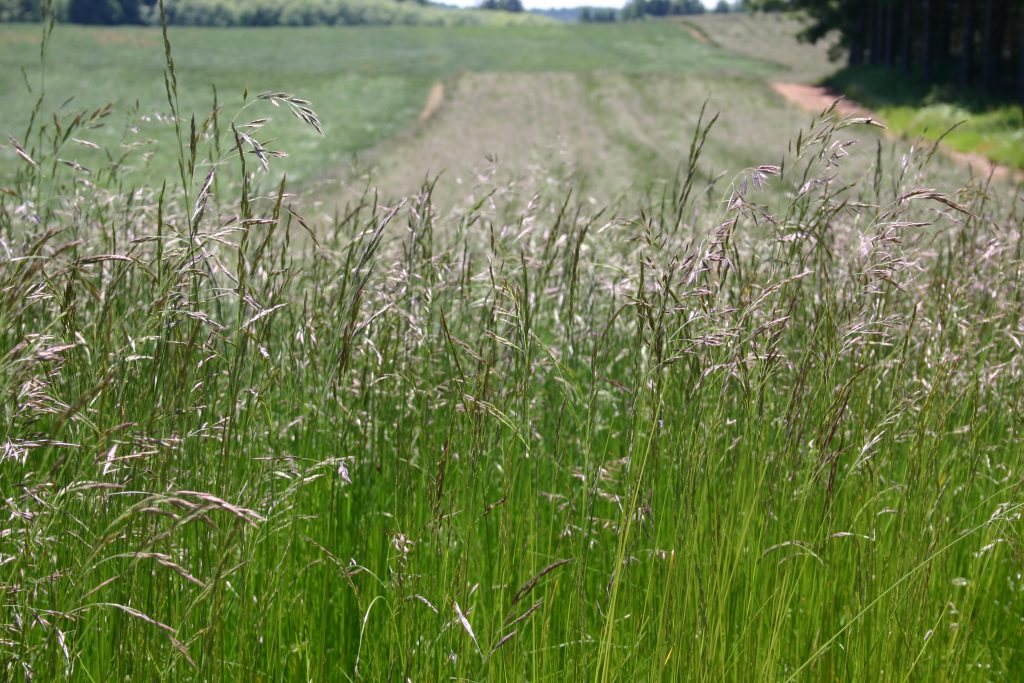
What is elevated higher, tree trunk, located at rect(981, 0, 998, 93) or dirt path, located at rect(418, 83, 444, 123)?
tree trunk, located at rect(981, 0, 998, 93)

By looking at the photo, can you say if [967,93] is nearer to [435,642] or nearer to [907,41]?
[907,41]

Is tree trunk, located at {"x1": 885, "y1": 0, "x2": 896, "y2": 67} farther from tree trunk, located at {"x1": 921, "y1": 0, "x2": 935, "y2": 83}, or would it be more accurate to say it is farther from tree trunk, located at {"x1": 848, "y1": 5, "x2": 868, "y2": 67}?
tree trunk, located at {"x1": 921, "y1": 0, "x2": 935, "y2": 83}

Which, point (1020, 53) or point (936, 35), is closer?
point (1020, 53)

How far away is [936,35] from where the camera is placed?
31438mm

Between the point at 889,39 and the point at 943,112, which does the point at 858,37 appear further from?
the point at 943,112

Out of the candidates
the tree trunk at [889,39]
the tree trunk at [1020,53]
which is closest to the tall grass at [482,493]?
the tree trunk at [1020,53]

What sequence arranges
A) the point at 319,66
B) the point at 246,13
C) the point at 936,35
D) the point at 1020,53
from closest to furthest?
the point at 1020,53 < the point at 936,35 < the point at 319,66 < the point at 246,13

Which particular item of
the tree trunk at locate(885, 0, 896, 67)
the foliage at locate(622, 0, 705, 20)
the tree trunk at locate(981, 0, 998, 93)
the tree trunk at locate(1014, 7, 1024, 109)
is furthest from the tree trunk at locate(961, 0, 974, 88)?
the foliage at locate(622, 0, 705, 20)

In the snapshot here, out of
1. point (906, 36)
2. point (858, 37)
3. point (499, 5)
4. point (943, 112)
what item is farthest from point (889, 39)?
point (499, 5)

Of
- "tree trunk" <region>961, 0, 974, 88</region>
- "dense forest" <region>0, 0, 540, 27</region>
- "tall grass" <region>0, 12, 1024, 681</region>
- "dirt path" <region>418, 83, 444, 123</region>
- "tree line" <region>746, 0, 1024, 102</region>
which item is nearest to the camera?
"tall grass" <region>0, 12, 1024, 681</region>

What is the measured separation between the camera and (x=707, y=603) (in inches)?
68.0

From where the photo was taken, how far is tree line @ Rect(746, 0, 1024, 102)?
27328mm

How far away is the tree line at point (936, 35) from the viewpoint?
89.7 feet

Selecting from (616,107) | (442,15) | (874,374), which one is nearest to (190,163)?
(874,374)
